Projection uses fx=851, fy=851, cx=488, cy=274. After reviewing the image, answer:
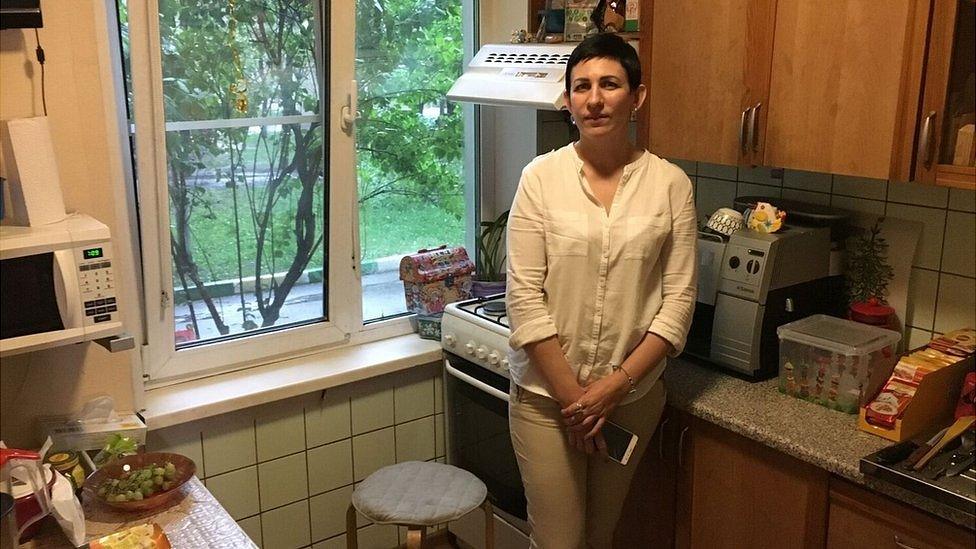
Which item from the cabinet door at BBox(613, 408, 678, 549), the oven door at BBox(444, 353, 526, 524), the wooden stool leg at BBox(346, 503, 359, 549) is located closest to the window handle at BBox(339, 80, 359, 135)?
the oven door at BBox(444, 353, 526, 524)

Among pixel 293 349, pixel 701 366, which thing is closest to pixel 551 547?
pixel 701 366

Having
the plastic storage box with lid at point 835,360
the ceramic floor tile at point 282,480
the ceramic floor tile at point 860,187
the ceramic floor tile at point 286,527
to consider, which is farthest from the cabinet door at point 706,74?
the ceramic floor tile at point 286,527

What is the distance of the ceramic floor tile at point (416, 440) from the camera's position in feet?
8.68

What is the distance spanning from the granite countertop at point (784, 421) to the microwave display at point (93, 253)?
1.30 m

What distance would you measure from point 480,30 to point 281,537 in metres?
1.67

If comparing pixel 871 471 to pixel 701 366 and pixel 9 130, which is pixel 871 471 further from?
pixel 9 130

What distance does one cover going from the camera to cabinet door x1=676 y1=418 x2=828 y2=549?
1.80 metres

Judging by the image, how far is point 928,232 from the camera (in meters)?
1.99

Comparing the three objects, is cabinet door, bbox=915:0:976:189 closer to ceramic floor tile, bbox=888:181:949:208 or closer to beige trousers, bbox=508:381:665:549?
ceramic floor tile, bbox=888:181:949:208

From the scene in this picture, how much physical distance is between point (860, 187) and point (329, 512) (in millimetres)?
1731

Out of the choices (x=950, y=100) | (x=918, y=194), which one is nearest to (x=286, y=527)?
(x=918, y=194)

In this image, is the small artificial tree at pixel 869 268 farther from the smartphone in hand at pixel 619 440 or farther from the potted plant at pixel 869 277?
the smartphone in hand at pixel 619 440

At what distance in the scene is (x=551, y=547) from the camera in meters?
2.01

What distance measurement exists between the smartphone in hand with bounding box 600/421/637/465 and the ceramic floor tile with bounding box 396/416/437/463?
0.87 m
